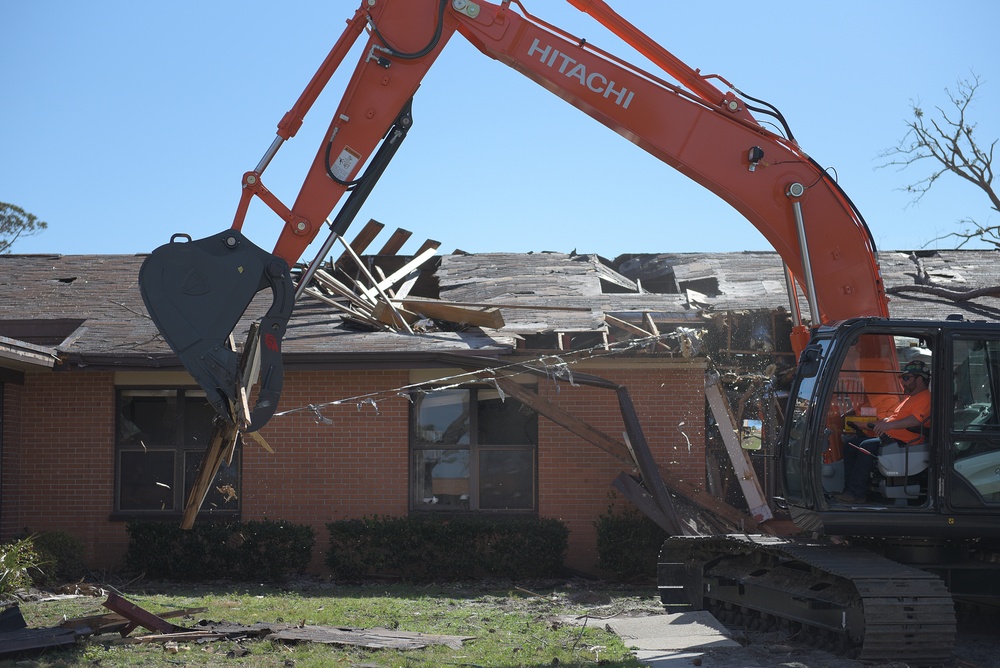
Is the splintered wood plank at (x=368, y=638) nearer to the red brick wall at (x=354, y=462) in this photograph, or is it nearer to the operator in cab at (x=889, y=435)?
the operator in cab at (x=889, y=435)

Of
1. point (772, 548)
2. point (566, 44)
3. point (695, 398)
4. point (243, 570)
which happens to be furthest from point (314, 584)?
point (566, 44)

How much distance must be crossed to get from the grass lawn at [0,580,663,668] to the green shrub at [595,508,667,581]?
0.98 ft

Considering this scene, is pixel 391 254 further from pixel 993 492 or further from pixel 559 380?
pixel 993 492

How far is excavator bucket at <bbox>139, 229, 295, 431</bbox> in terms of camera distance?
25.5 ft

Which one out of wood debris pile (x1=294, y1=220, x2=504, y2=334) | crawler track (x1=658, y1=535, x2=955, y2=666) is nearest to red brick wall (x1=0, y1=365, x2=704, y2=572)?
wood debris pile (x1=294, y1=220, x2=504, y2=334)

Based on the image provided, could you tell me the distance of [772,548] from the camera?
29.3ft

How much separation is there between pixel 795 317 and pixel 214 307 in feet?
16.4

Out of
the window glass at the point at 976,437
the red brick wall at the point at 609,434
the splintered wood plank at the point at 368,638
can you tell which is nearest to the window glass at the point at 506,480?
the red brick wall at the point at 609,434

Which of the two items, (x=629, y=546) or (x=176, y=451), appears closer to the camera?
(x=629, y=546)

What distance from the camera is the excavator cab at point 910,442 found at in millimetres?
7957

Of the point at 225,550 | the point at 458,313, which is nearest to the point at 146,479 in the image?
the point at 225,550

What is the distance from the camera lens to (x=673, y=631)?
964cm

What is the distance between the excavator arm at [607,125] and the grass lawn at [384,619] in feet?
9.32

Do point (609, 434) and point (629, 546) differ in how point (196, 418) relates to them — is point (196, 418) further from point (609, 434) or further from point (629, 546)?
point (629, 546)
